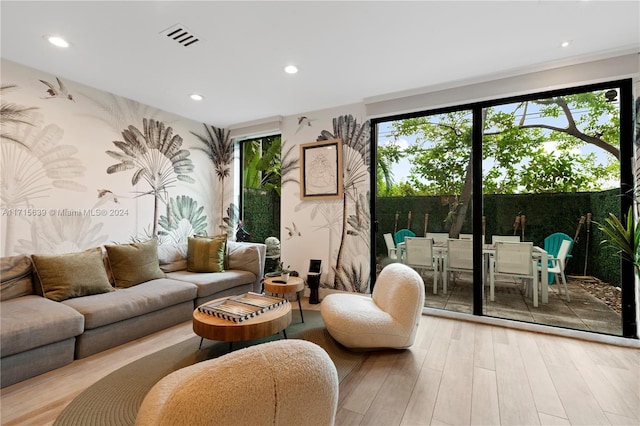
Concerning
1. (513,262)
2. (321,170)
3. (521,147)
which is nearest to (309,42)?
(321,170)

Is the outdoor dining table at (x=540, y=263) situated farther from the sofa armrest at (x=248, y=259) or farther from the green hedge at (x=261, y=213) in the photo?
the green hedge at (x=261, y=213)

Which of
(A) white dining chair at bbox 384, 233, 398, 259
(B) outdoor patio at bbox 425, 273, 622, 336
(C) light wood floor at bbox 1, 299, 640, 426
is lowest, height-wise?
(C) light wood floor at bbox 1, 299, 640, 426

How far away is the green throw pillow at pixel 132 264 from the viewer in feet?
10.1

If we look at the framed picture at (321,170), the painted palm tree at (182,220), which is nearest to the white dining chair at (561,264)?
the framed picture at (321,170)

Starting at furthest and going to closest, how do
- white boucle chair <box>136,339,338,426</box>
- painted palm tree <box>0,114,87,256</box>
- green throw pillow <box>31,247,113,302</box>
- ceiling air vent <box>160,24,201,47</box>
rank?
painted palm tree <box>0,114,87,256</box> < green throw pillow <box>31,247,113,302</box> < ceiling air vent <box>160,24,201,47</box> < white boucle chair <box>136,339,338,426</box>

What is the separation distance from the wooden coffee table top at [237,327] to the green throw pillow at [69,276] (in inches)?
51.2

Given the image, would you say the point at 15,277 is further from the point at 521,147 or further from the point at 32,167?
the point at 521,147

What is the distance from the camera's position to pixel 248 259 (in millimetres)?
3965

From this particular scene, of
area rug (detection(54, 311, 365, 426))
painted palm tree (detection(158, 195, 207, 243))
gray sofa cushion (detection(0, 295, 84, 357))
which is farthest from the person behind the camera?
painted palm tree (detection(158, 195, 207, 243))

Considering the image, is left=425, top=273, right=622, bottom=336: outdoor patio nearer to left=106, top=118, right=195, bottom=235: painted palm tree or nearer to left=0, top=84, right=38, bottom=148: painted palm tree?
left=106, top=118, right=195, bottom=235: painted palm tree

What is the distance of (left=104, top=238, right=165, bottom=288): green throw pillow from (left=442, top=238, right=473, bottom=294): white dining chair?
3.35m

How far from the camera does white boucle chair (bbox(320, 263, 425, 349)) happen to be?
2367 millimetres

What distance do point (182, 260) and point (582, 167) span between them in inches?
183

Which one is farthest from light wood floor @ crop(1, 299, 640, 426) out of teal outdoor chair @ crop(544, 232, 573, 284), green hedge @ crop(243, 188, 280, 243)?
green hedge @ crop(243, 188, 280, 243)
